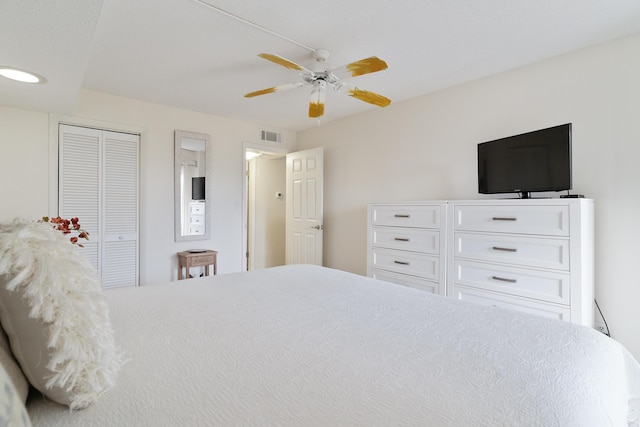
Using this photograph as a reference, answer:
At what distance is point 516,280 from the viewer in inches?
89.5

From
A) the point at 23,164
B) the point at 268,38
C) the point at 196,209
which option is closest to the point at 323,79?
the point at 268,38

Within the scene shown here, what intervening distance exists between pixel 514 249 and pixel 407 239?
939 millimetres

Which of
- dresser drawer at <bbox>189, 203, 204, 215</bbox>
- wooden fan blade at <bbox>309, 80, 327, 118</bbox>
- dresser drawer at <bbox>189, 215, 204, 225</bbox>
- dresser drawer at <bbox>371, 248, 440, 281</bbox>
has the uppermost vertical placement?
wooden fan blade at <bbox>309, 80, 327, 118</bbox>

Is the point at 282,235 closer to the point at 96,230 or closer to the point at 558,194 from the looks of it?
the point at 96,230

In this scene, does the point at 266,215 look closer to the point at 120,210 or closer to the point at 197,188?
the point at 197,188

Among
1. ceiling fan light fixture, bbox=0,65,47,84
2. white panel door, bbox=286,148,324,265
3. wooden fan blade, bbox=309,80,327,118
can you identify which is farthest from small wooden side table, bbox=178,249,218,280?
wooden fan blade, bbox=309,80,327,118

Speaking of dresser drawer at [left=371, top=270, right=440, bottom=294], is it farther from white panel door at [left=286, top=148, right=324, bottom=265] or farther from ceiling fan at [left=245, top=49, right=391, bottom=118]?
ceiling fan at [left=245, top=49, right=391, bottom=118]

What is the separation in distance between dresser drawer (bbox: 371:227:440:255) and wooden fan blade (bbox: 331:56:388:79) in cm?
153

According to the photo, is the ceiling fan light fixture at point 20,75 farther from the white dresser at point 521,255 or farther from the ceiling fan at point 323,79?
the white dresser at point 521,255

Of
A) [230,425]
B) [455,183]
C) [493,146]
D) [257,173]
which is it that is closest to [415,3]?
[493,146]

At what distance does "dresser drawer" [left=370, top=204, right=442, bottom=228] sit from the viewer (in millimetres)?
2799

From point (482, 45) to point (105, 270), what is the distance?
427cm

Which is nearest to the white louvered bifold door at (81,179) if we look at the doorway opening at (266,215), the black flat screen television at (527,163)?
the doorway opening at (266,215)

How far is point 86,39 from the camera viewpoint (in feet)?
5.59
